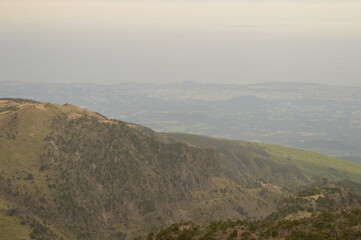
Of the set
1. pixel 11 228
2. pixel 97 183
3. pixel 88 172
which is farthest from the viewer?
pixel 88 172

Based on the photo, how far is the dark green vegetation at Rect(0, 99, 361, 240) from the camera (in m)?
137

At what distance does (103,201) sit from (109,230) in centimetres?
1135

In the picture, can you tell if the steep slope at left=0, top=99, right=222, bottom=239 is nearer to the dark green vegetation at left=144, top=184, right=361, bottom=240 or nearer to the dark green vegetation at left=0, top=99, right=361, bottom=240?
the dark green vegetation at left=0, top=99, right=361, bottom=240

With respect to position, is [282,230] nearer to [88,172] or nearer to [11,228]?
[11,228]

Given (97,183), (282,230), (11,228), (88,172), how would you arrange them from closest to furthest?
(282,230)
(11,228)
(97,183)
(88,172)

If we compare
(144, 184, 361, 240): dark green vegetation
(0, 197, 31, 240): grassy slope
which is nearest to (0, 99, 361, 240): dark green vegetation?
(0, 197, 31, 240): grassy slope

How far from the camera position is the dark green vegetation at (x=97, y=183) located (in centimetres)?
13725

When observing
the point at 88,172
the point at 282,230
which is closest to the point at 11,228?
the point at 88,172

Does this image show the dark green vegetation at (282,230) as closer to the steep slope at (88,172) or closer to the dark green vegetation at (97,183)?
the dark green vegetation at (97,183)

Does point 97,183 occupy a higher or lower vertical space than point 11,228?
higher

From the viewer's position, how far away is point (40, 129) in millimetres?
164000

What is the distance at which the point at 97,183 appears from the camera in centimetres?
16000

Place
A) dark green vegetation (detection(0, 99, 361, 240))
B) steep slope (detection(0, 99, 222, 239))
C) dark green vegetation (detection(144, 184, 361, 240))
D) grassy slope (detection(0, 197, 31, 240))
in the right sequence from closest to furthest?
Answer: dark green vegetation (detection(144, 184, 361, 240)), grassy slope (detection(0, 197, 31, 240)), dark green vegetation (detection(0, 99, 361, 240)), steep slope (detection(0, 99, 222, 239))

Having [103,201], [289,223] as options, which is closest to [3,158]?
[103,201]
